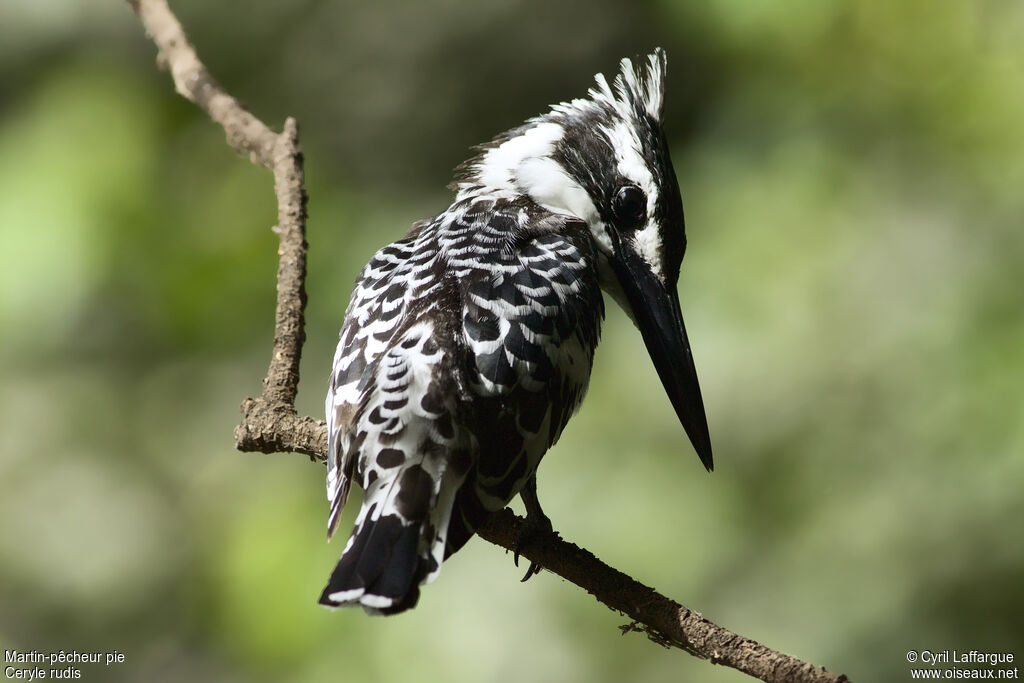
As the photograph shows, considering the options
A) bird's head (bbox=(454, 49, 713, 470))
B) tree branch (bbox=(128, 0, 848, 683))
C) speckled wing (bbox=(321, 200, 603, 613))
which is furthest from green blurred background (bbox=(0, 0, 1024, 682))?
speckled wing (bbox=(321, 200, 603, 613))

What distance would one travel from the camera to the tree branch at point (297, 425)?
1.40 m

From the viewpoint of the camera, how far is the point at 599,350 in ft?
11.0

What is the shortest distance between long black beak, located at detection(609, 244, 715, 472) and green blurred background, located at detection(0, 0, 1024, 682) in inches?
47.4

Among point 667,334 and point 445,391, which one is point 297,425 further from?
point 667,334

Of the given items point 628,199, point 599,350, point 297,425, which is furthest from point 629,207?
point 599,350

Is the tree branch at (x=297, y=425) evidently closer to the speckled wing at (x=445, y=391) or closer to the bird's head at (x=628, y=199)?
the speckled wing at (x=445, y=391)

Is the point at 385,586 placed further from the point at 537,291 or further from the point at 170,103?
the point at 170,103

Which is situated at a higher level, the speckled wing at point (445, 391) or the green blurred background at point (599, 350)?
the green blurred background at point (599, 350)

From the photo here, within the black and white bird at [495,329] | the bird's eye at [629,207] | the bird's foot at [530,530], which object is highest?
the bird's eye at [629,207]

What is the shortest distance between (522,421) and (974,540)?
2.06 meters

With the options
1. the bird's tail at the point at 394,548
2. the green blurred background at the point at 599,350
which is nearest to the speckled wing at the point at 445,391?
the bird's tail at the point at 394,548

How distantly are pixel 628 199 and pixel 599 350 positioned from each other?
4.79 ft

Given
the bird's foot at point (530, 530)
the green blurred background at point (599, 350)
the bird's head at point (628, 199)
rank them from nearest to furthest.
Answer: the bird's foot at point (530, 530) < the bird's head at point (628, 199) < the green blurred background at point (599, 350)

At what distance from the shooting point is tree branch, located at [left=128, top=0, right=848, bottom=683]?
1.40 m
